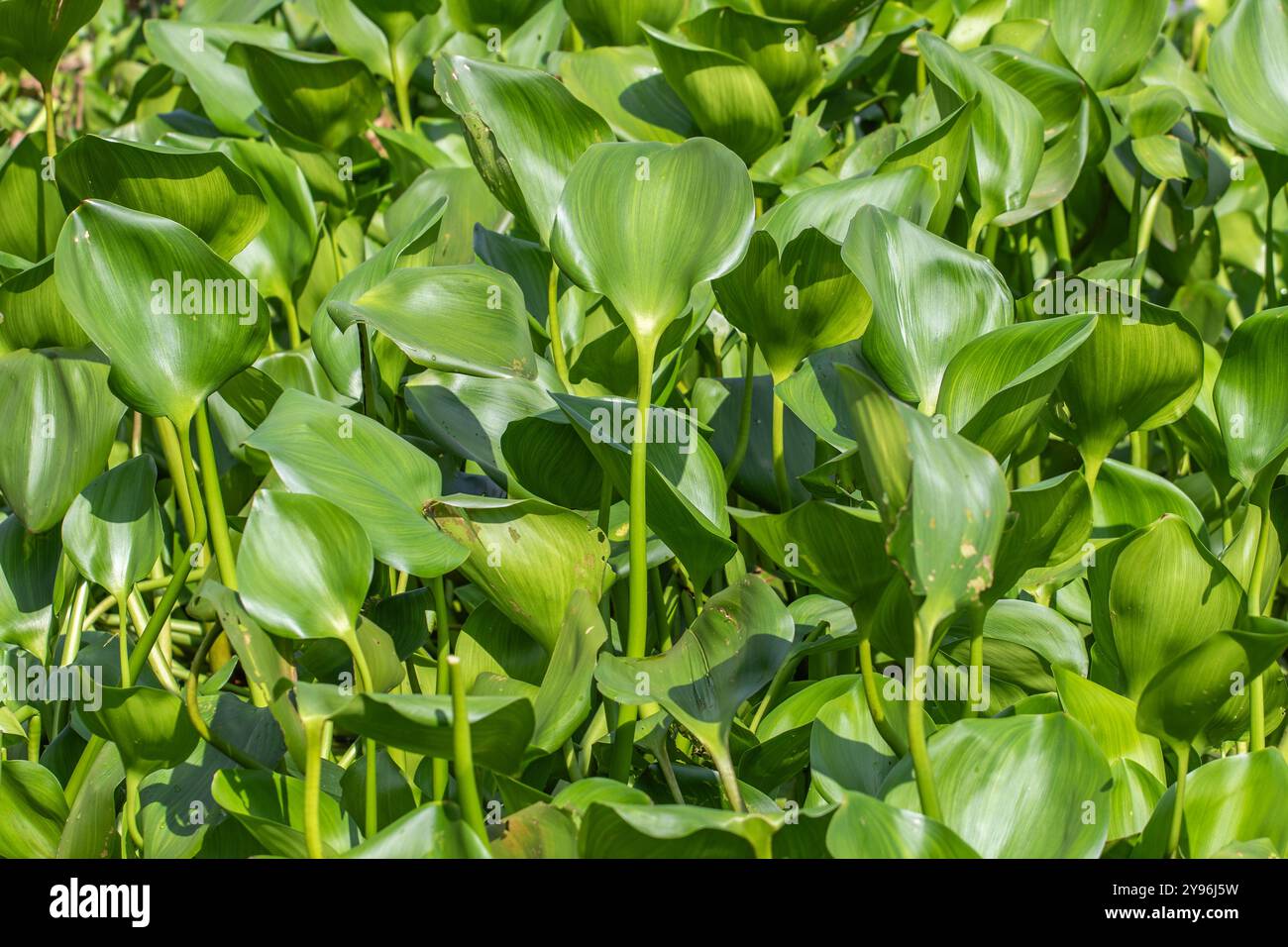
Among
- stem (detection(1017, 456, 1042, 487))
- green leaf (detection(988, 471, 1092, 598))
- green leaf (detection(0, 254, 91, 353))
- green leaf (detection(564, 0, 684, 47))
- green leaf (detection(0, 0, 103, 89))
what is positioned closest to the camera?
green leaf (detection(988, 471, 1092, 598))

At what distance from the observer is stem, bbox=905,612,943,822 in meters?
0.51

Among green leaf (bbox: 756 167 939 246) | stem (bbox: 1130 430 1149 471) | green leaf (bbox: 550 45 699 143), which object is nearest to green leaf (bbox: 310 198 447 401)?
green leaf (bbox: 756 167 939 246)

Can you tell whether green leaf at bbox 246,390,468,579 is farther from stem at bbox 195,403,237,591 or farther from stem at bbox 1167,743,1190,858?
stem at bbox 1167,743,1190,858

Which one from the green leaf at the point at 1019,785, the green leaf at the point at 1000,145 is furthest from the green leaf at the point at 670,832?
the green leaf at the point at 1000,145

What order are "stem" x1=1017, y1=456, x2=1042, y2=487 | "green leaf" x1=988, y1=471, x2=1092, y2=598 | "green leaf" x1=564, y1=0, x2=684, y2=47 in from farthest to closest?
"green leaf" x1=564, y1=0, x2=684, y2=47, "stem" x1=1017, y1=456, x2=1042, y2=487, "green leaf" x1=988, y1=471, x2=1092, y2=598

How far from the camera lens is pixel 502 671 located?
75 centimetres

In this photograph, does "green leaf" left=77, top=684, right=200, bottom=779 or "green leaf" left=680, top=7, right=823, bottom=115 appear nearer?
"green leaf" left=77, top=684, right=200, bottom=779

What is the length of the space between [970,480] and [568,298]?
0.52 meters

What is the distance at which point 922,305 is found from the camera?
72 centimetres

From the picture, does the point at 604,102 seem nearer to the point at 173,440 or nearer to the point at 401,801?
the point at 173,440

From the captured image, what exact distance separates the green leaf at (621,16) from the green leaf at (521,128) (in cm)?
38

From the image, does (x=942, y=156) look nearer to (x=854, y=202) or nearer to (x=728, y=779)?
(x=854, y=202)

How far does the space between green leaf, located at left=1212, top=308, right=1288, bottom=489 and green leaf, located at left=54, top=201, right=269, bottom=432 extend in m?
0.57

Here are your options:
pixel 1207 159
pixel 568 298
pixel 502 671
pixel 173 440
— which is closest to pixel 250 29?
pixel 568 298
